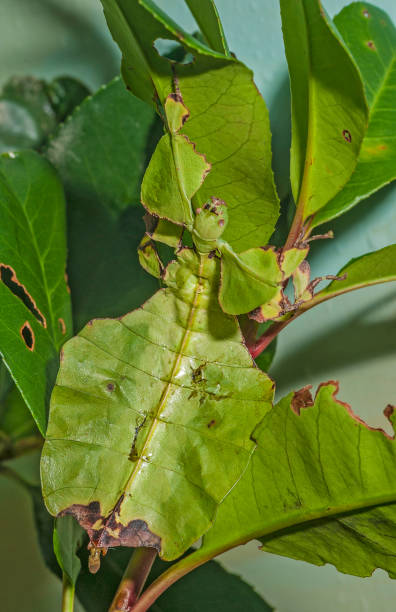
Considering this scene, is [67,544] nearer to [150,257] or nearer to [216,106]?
[150,257]

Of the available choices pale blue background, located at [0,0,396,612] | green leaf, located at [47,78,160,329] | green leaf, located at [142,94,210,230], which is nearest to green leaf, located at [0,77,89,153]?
pale blue background, located at [0,0,396,612]

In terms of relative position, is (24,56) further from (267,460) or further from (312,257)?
(267,460)

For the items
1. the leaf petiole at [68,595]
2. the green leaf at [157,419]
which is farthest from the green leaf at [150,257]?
the leaf petiole at [68,595]

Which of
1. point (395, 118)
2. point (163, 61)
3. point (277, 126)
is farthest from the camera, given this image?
point (277, 126)

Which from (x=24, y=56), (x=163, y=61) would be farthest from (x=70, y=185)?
(x=163, y=61)

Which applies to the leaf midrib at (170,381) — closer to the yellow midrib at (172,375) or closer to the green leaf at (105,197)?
the yellow midrib at (172,375)

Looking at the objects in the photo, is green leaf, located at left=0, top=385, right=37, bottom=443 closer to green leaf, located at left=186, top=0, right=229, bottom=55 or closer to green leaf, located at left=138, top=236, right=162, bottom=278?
green leaf, located at left=138, top=236, right=162, bottom=278

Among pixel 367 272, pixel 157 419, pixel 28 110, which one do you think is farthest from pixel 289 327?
pixel 28 110
